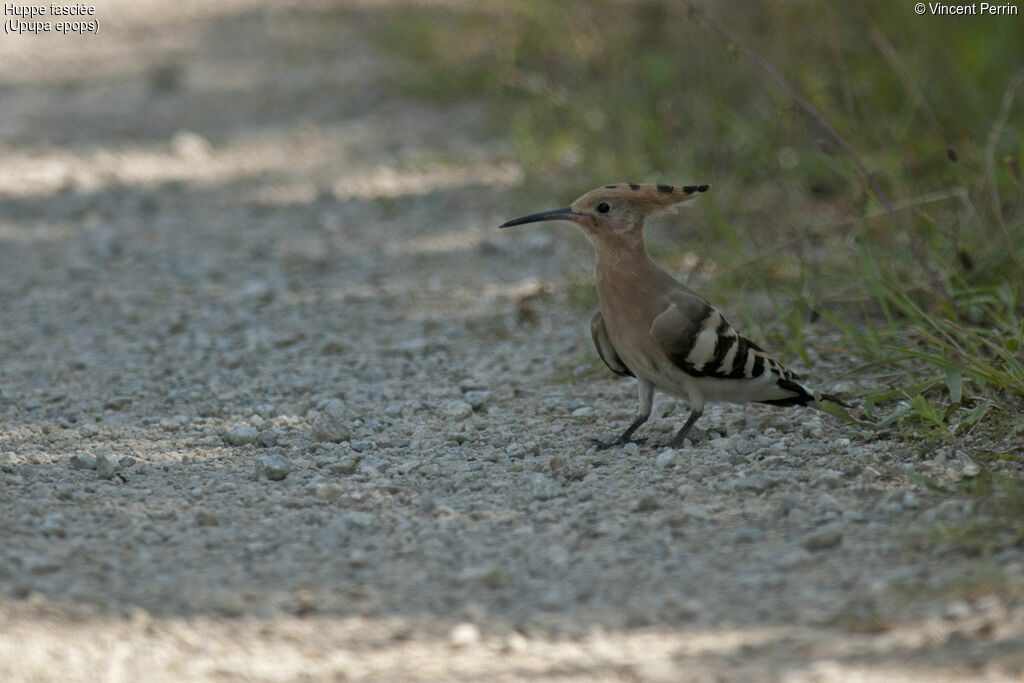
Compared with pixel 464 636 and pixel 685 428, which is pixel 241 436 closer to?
pixel 685 428

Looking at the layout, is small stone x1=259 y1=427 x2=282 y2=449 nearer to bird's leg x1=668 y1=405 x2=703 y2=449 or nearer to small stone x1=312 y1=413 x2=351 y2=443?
small stone x1=312 y1=413 x2=351 y2=443

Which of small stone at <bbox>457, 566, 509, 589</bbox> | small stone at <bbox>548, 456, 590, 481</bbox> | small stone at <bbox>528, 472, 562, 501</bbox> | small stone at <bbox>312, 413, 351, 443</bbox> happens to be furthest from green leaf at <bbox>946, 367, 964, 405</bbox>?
small stone at <bbox>312, 413, 351, 443</bbox>

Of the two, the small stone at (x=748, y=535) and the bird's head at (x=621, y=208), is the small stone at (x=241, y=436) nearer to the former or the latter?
the bird's head at (x=621, y=208)

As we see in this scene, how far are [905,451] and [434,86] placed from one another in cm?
495

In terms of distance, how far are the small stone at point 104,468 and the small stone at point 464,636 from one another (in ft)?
4.55

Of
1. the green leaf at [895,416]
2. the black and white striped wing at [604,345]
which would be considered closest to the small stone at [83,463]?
the black and white striped wing at [604,345]

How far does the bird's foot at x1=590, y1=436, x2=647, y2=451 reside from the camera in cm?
373

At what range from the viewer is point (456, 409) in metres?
4.15

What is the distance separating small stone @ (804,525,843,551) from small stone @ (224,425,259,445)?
1786mm

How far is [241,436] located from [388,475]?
568 mm

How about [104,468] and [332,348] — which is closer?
[104,468]

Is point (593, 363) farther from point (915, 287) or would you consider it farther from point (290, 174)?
point (290, 174)

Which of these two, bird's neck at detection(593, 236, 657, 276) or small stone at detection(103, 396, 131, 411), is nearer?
bird's neck at detection(593, 236, 657, 276)

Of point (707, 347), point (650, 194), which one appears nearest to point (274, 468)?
point (707, 347)
